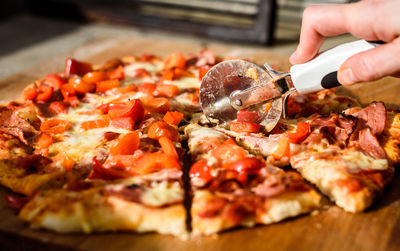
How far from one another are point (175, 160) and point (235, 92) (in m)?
0.73

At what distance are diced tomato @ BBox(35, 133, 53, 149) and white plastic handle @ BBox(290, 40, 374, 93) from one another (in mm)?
1684

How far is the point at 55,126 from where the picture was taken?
3270mm

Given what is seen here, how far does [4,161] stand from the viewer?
9.36 feet

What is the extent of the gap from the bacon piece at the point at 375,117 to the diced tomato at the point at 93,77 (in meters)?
2.22

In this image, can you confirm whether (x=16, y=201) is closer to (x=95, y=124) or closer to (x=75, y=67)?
(x=95, y=124)

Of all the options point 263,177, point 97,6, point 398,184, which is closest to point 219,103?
point 263,177

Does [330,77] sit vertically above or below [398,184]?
above

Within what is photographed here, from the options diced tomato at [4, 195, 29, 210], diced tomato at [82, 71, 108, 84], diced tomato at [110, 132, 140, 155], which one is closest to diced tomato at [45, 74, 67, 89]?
diced tomato at [82, 71, 108, 84]

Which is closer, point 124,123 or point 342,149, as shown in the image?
point 342,149

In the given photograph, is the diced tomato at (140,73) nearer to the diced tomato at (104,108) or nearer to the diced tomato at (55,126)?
the diced tomato at (104,108)

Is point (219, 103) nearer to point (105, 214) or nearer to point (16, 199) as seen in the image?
point (105, 214)

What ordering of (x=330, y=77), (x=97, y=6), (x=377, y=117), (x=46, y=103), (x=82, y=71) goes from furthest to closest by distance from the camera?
(x=97, y=6) < (x=82, y=71) < (x=46, y=103) < (x=377, y=117) < (x=330, y=77)

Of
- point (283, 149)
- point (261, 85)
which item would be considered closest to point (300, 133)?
point (283, 149)

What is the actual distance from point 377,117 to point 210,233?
Answer: 57.7 inches
